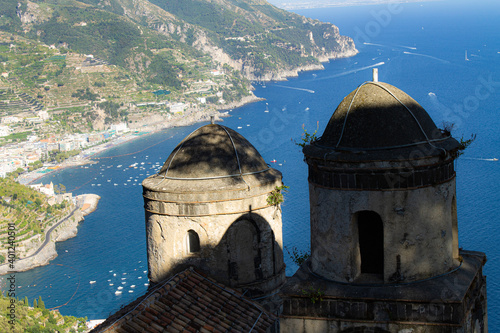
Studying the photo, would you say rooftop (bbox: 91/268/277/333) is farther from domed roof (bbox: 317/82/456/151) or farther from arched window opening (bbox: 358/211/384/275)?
domed roof (bbox: 317/82/456/151)

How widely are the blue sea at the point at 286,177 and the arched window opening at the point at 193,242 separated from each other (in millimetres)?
11065

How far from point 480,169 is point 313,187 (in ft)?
312

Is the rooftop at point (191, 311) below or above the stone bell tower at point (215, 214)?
below

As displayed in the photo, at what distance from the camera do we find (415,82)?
158875 millimetres

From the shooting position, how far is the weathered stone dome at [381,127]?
8109mm

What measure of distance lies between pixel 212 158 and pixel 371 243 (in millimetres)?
5804

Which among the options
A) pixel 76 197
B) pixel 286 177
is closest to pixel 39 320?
pixel 286 177

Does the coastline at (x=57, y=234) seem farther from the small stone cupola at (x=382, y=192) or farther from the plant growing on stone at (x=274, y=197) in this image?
the small stone cupola at (x=382, y=192)

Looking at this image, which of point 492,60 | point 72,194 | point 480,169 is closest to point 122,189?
point 72,194

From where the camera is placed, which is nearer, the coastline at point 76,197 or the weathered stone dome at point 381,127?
the weathered stone dome at point 381,127

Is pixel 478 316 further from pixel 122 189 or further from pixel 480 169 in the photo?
pixel 122 189

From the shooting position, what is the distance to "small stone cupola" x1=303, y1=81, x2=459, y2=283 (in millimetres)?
7980

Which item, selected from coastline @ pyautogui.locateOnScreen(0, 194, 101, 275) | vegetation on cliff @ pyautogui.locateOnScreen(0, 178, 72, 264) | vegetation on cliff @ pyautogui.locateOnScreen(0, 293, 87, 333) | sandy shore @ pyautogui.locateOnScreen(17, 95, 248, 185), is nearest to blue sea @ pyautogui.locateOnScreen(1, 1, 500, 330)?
coastline @ pyautogui.locateOnScreen(0, 194, 101, 275)

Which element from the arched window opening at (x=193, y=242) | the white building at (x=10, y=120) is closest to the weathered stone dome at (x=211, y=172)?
the arched window opening at (x=193, y=242)
